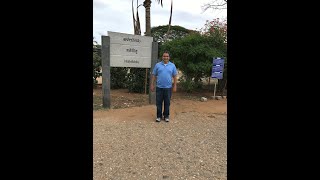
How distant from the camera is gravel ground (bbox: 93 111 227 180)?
3.04 metres

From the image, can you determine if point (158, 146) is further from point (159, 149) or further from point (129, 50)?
point (129, 50)

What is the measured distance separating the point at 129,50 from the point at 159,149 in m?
4.26

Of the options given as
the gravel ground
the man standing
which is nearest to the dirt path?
the gravel ground

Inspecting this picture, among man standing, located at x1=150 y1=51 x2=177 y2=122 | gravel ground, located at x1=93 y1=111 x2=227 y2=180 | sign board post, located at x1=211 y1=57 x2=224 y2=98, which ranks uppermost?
sign board post, located at x1=211 y1=57 x2=224 y2=98

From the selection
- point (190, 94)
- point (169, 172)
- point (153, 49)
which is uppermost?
point (153, 49)

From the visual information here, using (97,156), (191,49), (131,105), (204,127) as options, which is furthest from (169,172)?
(191,49)

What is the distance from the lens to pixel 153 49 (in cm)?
777

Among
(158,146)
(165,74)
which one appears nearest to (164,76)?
(165,74)

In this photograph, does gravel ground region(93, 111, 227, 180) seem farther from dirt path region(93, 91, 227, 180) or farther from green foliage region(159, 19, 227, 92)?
green foliage region(159, 19, 227, 92)

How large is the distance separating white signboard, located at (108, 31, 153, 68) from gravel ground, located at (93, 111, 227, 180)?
2.14 m

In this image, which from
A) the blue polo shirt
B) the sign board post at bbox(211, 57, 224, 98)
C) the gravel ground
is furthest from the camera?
the sign board post at bbox(211, 57, 224, 98)

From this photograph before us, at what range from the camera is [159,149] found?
3.86 metres

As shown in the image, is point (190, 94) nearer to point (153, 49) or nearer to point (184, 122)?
point (153, 49)
